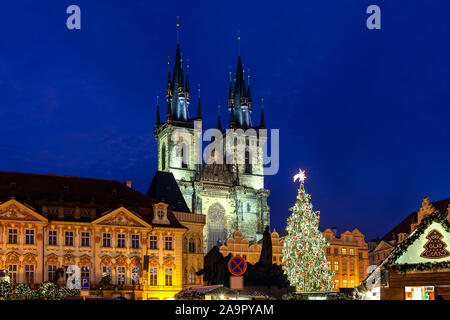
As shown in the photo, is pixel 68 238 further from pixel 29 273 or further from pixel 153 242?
pixel 153 242

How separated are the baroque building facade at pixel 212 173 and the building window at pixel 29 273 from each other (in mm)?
42486

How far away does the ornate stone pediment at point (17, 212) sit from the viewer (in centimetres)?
4603

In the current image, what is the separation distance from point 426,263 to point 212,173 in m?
68.9

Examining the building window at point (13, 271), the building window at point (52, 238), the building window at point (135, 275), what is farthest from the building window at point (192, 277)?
the building window at point (13, 271)

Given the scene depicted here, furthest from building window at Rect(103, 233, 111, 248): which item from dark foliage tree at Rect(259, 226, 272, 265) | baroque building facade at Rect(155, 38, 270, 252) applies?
baroque building facade at Rect(155, 38, 270, 252)

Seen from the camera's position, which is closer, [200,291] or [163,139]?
[200,291]

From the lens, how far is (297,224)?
37375mm

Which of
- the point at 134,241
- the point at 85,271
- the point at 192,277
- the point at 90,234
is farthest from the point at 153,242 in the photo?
the point at 192,277

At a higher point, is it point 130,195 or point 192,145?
point 192,145

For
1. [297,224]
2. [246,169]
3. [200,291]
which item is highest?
[246,169]

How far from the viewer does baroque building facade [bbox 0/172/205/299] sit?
4653cm

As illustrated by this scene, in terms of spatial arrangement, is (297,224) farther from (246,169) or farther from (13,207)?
(246,169)
